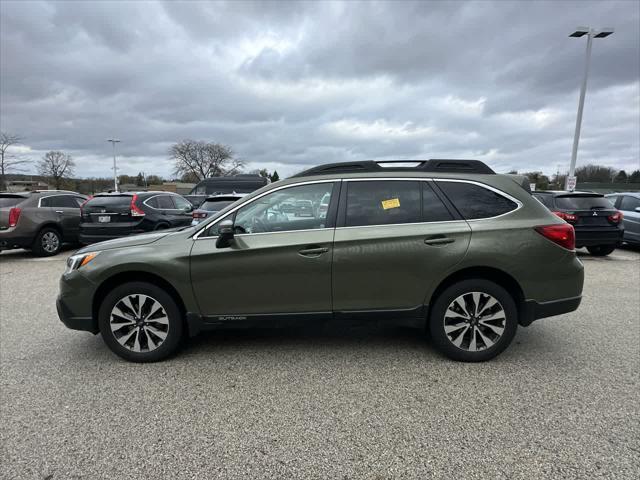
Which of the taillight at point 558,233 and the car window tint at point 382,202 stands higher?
the car window tint at point 382,202

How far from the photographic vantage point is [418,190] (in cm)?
364

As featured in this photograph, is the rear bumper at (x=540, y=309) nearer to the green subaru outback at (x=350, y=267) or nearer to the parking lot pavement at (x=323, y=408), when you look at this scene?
the green subaru outback at (x=350, y=267)

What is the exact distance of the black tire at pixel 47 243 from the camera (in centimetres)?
989

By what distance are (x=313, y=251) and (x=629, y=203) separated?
37.9 ft

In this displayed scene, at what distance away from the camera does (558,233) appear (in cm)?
351

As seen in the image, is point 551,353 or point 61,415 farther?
point 551,353

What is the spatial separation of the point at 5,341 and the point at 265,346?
294 cm

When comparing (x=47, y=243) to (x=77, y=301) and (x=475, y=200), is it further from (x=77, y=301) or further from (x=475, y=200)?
(x=475, y=200)

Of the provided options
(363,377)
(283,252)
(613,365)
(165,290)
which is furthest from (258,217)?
(613,365)

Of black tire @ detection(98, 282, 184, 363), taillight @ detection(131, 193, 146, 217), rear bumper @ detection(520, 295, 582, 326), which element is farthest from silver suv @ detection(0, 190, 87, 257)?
rear bumper @ detection(520, 295, 582, 326)

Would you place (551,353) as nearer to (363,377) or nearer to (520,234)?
(520,234)

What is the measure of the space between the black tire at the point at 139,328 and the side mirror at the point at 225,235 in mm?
719

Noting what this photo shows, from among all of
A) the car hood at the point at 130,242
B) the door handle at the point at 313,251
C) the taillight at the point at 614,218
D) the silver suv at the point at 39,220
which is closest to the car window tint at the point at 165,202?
the silver suv at the point at 39,220

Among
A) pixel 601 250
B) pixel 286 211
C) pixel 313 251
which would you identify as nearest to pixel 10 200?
pixel 286 211
